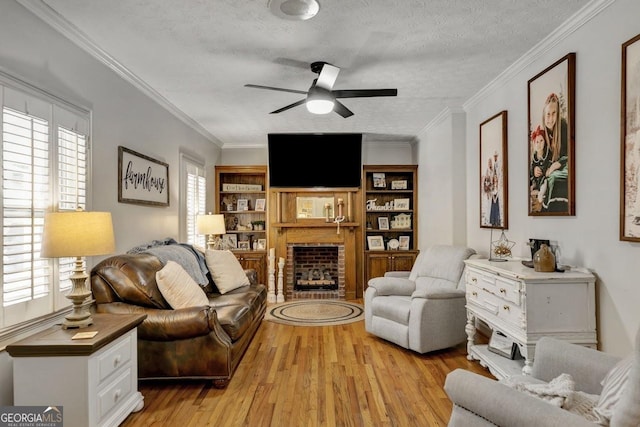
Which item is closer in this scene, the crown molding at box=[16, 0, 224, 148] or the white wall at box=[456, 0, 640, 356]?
the white wall at box=[456, 0, 640, 356]

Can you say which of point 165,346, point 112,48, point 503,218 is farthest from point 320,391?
point 112,48

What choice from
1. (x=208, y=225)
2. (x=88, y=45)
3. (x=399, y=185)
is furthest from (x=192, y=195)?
(x=399, y=185)

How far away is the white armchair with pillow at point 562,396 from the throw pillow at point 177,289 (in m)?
2.25

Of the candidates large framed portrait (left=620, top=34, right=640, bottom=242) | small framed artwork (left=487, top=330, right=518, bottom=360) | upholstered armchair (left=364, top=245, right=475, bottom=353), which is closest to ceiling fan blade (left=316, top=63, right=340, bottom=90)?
large framed portrait (left=620, top=34, right=640, bottom=242)

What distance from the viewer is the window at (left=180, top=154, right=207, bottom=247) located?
5.16 metres

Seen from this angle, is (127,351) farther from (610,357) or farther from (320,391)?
(610,357)

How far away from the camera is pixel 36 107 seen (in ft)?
8.18

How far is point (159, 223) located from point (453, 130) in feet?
12.2

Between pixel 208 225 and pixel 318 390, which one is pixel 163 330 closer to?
pixel 318 390

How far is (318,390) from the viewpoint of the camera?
2.94 m

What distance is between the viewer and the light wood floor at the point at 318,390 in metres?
2.53

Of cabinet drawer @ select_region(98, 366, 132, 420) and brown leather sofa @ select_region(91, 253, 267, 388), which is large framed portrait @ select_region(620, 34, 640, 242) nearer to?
brown leather sofa @ select_region(91, 253, 267, 388)

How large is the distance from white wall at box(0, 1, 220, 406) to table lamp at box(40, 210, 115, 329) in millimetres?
460

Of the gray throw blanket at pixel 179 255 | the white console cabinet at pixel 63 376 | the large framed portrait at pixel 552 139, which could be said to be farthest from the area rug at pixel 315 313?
the white console cabinet at pixel 63 376
